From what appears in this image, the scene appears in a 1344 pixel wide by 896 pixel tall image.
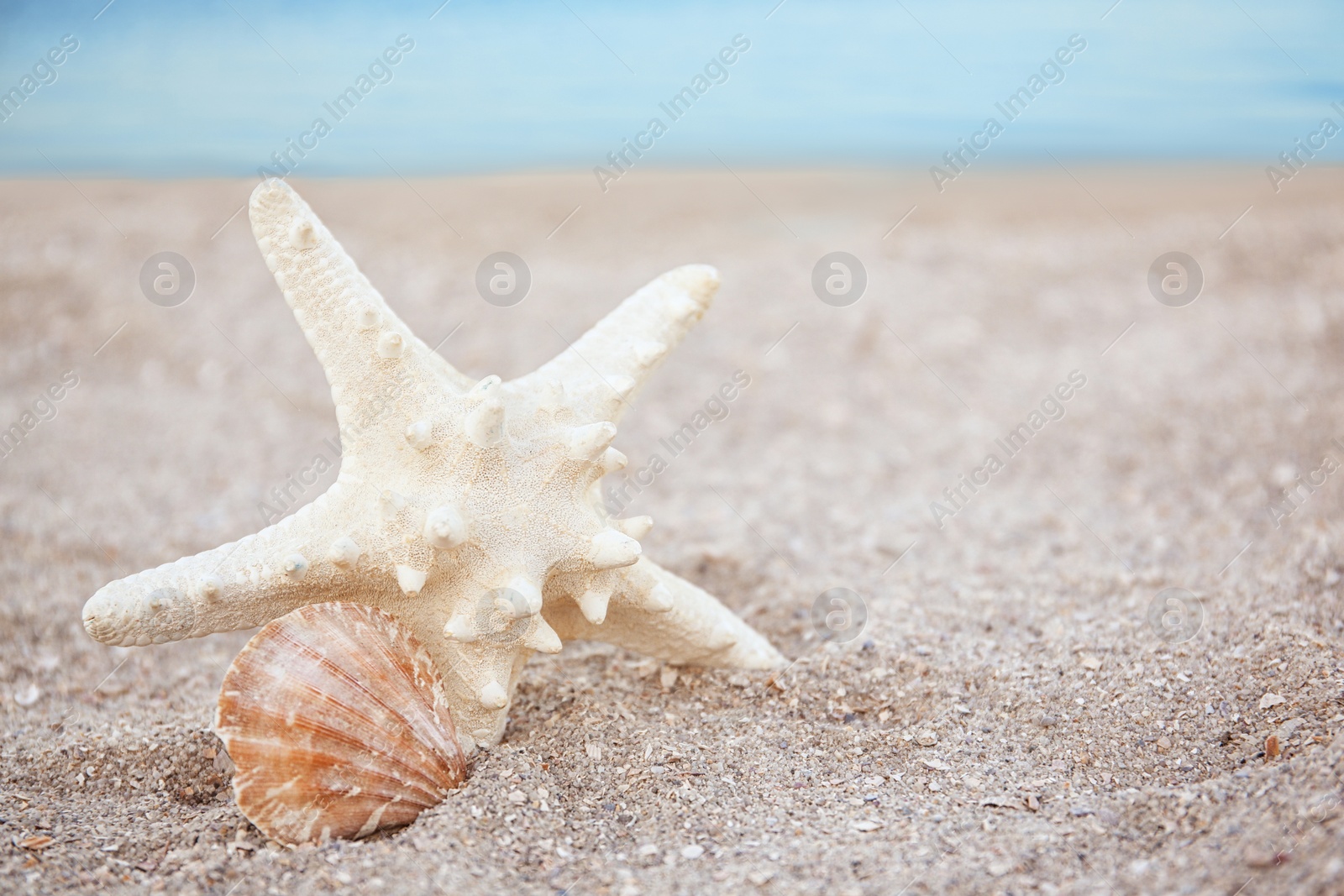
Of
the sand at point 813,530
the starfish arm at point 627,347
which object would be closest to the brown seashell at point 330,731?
the sand at point 813,530

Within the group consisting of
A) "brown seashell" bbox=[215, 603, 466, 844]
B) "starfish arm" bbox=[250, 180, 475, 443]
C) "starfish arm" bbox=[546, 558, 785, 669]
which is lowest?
"brown seashell" bbox=[215, 603, 466, 844]

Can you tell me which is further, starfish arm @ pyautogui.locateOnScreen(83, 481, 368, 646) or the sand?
starfish arm @ pyautogui.locateOnScreen(83, 481, 368, 646)

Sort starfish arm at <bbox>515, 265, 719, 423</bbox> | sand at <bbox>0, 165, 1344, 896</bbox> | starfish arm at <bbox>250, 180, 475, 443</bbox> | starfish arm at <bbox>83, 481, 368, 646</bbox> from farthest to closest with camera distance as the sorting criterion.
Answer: starfish arm at <bbox>515, 265, 719, 423</bbox>
starfish arm at <bbox>250, 180, 475, 443</bbox>
starfish arm at <bbox>83, 481, 368, 646</bbox>
sand at <bbox>0, 165, 1344, 896</bbox>

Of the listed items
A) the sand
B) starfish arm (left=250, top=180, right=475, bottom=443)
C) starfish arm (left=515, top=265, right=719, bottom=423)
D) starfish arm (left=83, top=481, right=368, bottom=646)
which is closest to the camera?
the sand

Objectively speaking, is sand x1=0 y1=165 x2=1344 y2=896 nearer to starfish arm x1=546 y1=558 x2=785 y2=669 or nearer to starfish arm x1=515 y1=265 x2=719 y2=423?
starfish arm x1=546 y1=558 x2=785 y2=669

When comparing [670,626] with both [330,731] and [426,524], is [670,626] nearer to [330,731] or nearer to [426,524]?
[426,524]

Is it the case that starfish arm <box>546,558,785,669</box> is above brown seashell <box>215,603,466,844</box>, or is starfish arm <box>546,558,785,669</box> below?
above

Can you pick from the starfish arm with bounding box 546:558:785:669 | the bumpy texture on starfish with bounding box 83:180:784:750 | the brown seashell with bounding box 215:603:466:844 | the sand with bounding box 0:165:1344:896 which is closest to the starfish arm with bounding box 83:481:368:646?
the bumpy texture on starfish with bounding box 83:180:784:750

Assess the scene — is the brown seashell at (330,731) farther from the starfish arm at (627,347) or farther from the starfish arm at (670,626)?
the starfish arm at (627,347)

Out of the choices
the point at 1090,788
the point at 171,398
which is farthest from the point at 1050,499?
the point at 171,398
